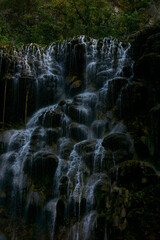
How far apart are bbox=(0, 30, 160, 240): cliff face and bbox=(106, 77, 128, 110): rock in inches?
2.0

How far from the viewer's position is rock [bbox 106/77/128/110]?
1123cm

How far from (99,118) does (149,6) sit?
14252mm

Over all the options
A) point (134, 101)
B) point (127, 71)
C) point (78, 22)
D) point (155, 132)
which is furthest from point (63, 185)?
point (78, 22)

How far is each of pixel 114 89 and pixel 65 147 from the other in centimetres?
400

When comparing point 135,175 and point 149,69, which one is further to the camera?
point 149,69

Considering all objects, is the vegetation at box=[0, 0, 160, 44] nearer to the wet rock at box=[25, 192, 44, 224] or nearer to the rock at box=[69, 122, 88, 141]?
the rock at box=[69, 122, 88, 141]

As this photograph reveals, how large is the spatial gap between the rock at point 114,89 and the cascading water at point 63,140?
0.40 meters

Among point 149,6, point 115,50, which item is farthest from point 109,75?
point 149,6

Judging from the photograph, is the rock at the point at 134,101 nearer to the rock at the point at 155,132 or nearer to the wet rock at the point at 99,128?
the wet rock at the point at 99,128

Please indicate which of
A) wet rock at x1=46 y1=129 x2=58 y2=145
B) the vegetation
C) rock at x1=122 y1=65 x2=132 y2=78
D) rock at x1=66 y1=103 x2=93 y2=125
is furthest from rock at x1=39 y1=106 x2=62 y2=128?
the vegetation

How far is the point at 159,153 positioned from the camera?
8.44 metres

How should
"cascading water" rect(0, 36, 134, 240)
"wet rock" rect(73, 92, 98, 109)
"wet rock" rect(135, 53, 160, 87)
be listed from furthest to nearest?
"wet rock" rect(73, 92, 98, 109) → "wet rock" rect(135, 53, 160, 87) → "cascading water" rect(0, 36, 134, 240)

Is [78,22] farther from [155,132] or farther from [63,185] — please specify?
[63,185]

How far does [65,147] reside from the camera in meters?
9.97
